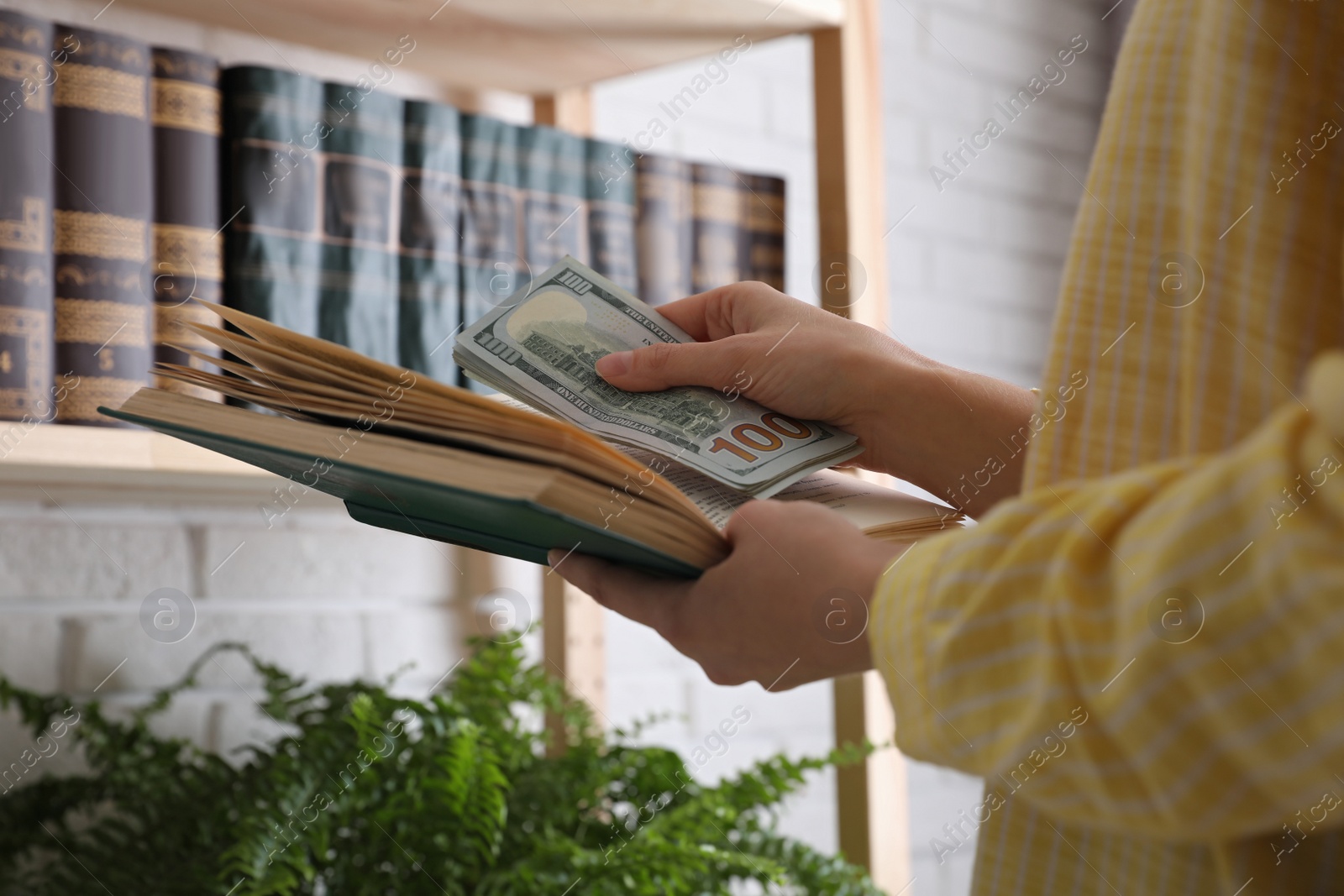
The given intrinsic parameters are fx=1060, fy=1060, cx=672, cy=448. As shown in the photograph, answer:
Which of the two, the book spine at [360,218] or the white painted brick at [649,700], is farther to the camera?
the white painted brick at [649,700]

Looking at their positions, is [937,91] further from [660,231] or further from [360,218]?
[360,218]

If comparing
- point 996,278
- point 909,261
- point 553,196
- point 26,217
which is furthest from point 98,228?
point 996,278

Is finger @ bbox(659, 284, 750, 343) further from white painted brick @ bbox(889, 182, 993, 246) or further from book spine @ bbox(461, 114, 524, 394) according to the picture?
white painted brick @ bbox(889, 182, 993, 246)

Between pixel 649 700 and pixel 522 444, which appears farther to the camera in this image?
pixel 649 700

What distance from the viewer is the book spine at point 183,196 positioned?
33.4 inches

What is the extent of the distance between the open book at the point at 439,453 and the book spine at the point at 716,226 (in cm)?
64

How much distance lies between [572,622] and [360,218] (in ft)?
1.74

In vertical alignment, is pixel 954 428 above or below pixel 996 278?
below

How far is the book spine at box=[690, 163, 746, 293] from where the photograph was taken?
1.16 metres

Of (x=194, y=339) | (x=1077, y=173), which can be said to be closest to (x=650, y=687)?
(x=194, y=339)

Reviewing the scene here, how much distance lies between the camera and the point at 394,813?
83 centimetres

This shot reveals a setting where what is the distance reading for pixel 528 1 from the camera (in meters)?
1.05

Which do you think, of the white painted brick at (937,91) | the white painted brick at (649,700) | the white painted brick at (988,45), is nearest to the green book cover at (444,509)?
the white painted brick at (649,700)

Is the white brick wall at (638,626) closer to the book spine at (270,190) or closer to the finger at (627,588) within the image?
the book spine at (270,190)
